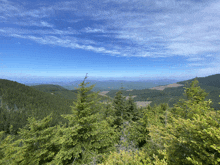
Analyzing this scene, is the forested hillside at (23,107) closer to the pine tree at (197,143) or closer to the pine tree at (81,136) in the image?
the pine tree at (81,136)

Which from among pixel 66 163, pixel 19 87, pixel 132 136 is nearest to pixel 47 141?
pixel 66 163

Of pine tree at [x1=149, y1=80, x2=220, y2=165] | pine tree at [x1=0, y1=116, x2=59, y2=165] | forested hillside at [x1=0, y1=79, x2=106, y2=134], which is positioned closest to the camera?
pine tree at [x1=149, y1=80, x2=220, y2=165]

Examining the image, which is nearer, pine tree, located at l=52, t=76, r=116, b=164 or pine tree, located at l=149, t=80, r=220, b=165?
pine tree, located at l=149, t=80, r=220, b=165

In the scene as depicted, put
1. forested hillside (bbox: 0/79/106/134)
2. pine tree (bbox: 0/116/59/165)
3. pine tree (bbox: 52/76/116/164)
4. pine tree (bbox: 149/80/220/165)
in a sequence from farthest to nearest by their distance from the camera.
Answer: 1. forested hillside (bbox: 0/79/106/134)
2. pine tree (bbox: 0/116/59/165)
3. pine tree (bbox: 52/76/116/164)
4. pine tree (bbox: 149/80/220/165)

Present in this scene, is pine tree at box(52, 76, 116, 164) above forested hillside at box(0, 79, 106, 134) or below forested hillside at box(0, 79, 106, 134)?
above

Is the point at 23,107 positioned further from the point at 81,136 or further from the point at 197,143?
the point at 197,143

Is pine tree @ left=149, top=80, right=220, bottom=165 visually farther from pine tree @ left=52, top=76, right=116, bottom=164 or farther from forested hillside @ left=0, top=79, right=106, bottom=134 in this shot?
forested hillside @ left=0, top=79, right=106, bottom=134

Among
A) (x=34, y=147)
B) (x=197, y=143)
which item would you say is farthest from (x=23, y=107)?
(x=197, y=143)

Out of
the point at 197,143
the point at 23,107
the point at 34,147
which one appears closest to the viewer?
the point at 197,143

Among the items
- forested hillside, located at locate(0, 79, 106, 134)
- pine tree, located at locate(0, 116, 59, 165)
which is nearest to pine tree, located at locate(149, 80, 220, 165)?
pine tree, located at locate(0, 116, 59, 165)

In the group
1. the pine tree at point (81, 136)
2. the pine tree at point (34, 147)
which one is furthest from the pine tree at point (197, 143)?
the pine tree at point (34, 147)

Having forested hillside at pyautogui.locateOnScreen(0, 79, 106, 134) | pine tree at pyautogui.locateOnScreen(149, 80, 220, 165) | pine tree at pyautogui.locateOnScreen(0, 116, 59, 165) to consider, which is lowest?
forested hillside at pyautogui.locateOnScreen(0, 79, 106, 134)
